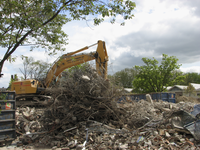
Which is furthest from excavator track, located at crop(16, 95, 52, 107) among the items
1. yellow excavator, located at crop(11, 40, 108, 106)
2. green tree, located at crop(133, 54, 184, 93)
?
green tree, located at crop(133, 54, 184, 93)

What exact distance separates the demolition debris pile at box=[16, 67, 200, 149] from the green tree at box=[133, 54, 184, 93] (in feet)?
71.8

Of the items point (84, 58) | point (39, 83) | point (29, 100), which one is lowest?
point (29, 100)

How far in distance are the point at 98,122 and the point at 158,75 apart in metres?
23.8

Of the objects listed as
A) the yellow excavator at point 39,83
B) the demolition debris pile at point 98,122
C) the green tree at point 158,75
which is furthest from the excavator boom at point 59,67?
the green tree at point 158,75

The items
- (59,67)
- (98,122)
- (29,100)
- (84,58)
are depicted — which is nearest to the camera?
(98,122)

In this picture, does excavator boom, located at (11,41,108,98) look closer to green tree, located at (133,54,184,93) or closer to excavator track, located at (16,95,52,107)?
excavator track, located at (16,95,52,107)

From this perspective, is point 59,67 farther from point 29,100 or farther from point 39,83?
point 29,100

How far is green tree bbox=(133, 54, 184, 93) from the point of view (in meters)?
27.7

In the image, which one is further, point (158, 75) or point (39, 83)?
point (158, 75)

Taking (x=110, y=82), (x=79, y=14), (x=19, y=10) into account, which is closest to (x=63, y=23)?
(x=79, y=14)

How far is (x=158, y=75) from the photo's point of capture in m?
28.0

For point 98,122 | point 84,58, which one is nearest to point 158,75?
point 84,58

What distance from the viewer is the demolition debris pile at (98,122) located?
501cm

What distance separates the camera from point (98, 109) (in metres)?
6.43
